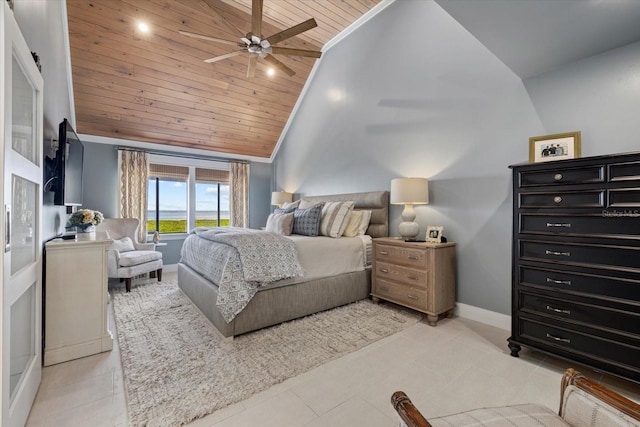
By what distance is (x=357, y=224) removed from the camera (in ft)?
12.2

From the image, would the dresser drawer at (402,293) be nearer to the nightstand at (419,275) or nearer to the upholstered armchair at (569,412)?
the nightstand at (419,275)

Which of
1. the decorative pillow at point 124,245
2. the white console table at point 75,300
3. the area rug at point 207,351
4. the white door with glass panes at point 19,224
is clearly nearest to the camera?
the white door with glass panes at point 19,224

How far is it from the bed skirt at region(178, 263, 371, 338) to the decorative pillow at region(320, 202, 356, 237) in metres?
0.57

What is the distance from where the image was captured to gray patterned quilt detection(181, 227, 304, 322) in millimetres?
2410

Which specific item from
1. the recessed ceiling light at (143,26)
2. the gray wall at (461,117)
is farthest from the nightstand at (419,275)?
the recessed ceiling light at (143,26)

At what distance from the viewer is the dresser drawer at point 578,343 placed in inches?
67.9

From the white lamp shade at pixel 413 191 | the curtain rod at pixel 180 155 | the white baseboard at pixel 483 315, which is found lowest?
the white baseboard at pixel 483 315

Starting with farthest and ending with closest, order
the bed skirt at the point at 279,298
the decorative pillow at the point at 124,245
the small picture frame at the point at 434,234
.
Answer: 1. the decorative pillow at the point at 124,245
2. the small picture frame at the point at 434,234
3. the bed skirt at the point at 279,298

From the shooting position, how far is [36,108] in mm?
1777

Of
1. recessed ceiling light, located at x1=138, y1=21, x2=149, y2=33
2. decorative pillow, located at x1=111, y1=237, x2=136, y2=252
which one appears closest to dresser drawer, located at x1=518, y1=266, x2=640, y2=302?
decorative pillow, located at x1=111, y1=237, x2=136, y2=252

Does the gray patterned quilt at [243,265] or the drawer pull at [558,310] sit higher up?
the gray patterned quilt at [243,265]

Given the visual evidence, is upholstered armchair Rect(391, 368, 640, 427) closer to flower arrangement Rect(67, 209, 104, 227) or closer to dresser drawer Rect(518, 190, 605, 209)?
dresser drawer Rect(518, 190, 605, 209)

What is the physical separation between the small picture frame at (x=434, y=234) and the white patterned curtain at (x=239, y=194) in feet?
13.7

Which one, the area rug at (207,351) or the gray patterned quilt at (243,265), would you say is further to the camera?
the gray patterned quilt at (243,265)
